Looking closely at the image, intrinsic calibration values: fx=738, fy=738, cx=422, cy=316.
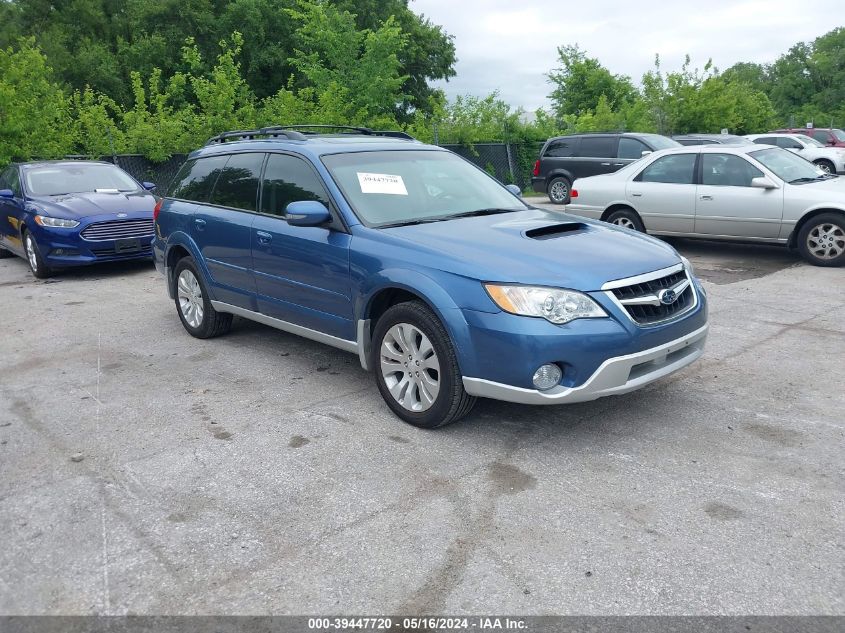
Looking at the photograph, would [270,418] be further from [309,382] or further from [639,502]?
[639,502]

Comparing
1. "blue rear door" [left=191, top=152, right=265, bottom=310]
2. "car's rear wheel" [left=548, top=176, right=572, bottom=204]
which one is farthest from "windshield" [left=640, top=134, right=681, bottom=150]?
"blue rear door" [left=191, top=152, right=265, bottom=310]

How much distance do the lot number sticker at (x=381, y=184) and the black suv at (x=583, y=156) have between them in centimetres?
1175

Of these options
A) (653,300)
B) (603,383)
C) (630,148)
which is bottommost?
(603,383)

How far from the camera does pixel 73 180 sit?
35.1ft

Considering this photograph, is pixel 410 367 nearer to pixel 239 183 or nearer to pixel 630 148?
pixel 239 183

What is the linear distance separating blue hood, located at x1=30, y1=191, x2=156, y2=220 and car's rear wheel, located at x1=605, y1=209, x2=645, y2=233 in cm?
658

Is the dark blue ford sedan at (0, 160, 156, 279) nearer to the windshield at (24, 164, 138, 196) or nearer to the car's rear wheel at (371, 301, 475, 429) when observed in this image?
the windshield at (24, 164, 138, 196)

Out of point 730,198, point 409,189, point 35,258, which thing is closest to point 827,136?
point 730,198

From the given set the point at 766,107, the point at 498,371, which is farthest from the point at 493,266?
the point at 766,107

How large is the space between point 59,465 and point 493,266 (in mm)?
2607

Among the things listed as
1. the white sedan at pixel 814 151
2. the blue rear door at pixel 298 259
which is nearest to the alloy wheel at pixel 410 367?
the blue rear door at pixel 298 259

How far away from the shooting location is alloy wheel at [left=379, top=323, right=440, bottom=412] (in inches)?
167

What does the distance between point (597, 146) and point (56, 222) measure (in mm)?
11643

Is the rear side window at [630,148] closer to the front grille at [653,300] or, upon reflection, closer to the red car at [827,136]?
the front grille at [653,300]
